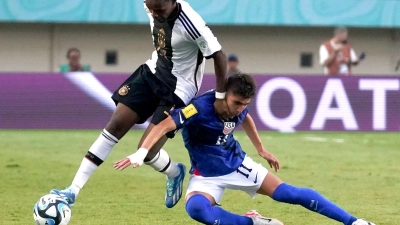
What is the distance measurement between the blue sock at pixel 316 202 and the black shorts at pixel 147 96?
157 cm

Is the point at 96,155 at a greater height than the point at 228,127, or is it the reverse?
the point at 228,127

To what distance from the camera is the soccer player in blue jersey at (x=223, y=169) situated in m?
6.57

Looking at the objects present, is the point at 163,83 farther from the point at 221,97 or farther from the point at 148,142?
the point at 148,142

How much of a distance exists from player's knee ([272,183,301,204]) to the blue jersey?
1.25 feet

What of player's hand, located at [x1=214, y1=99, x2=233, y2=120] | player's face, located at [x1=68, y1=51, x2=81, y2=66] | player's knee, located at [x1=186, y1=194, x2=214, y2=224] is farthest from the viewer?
player's face, located at [x1=68, y1=51, x2=81, y2=66]

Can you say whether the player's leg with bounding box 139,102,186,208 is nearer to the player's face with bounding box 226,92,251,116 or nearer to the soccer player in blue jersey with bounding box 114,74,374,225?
the soccer player in blue jersey with bounding box 114,74,374,225

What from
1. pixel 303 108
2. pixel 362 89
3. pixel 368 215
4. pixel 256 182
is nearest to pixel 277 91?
pixel 303 108

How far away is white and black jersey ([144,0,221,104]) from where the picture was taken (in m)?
7.38

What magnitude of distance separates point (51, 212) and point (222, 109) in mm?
1586

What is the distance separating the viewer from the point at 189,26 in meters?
7.38

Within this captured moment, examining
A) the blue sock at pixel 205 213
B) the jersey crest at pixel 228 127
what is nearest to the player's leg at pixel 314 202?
the blue sock at pixel 205 213

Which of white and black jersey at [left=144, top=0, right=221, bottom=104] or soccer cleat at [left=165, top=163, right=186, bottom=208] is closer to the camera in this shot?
white and black jersey at [left=144, top=0, right=221, bottom=104]

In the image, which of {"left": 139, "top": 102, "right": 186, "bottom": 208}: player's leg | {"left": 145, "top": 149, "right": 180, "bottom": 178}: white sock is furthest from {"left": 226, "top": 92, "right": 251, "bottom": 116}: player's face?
{"left": 145, "top": 149, "right": 180, "bottom": 178}: white sock

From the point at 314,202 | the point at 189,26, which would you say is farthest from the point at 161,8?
the point at 314,202
